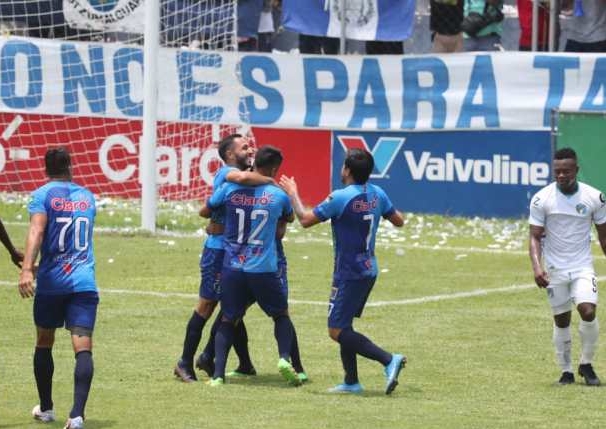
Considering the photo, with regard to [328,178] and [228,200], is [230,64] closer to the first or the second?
[328,178]

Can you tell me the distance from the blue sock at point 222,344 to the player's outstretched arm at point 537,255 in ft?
7.69

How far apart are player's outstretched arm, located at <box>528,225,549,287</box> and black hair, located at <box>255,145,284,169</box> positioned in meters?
2.07

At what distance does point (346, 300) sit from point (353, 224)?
57cm

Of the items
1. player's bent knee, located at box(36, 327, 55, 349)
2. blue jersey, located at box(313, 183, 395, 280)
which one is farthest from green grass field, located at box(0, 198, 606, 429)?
blue jersey, located at box(313, 183, 395, 280)

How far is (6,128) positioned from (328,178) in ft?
16.8

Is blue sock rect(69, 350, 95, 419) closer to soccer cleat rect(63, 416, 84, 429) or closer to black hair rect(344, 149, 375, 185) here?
soccer cleat rect(63, 416, 84, 429)

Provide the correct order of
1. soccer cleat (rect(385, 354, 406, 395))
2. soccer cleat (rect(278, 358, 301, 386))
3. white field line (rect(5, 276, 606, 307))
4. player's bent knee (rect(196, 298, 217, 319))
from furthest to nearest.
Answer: white field line (rect(5, 276, 606, 307)), player's bent knee (rect(196, 298, 217, 319)), soccer cleat (rect(278, 358, 301, 386)), soccer cleat (rect(385, 354, 406, 395))

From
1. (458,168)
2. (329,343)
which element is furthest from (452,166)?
(329,343)

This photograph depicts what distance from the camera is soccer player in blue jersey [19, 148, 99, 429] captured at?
10672 mm

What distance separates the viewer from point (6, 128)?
25.4 metres

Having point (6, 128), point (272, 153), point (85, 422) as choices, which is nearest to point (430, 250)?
point (6, 128)

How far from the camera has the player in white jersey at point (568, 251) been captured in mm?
12500

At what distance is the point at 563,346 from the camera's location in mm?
12602

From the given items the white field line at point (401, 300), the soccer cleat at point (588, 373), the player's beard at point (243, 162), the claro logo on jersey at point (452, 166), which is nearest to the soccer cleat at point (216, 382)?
the player's beard at point (243, 162)
